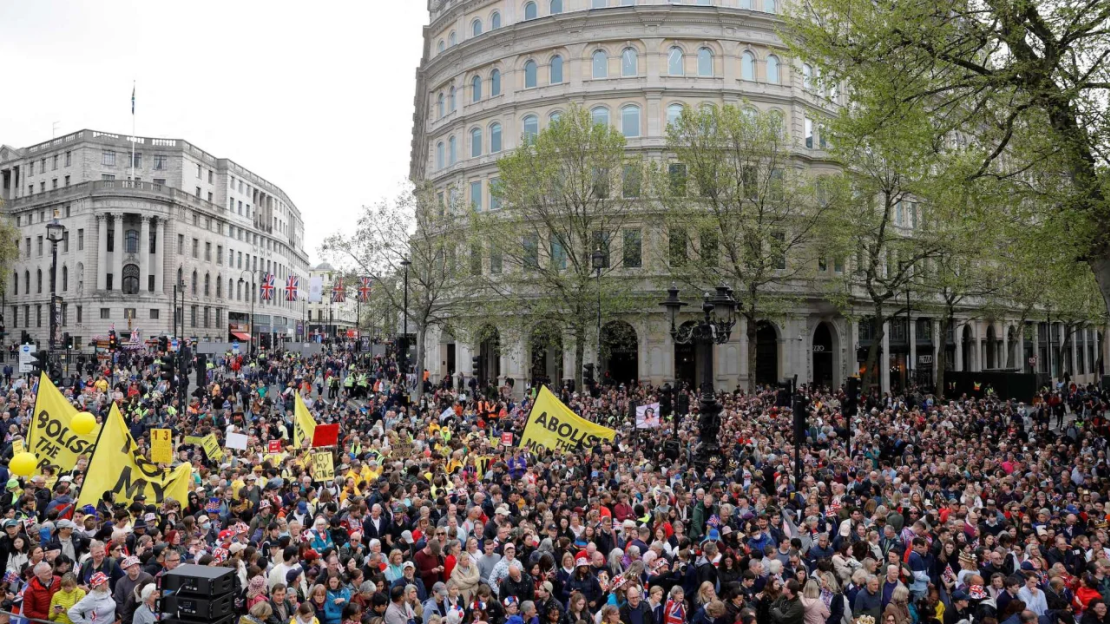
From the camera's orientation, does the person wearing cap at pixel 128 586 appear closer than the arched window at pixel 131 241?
Yes

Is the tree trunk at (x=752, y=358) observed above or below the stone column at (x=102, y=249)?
below

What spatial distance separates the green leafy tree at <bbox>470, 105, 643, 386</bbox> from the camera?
3456cm

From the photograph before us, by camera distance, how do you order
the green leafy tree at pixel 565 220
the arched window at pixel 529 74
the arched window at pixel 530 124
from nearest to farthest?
the green leafy tree at pixel 565 220 < the arched window at pixel 530 124 < the arched window at pixel 529 74

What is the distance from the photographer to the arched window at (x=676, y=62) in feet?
143

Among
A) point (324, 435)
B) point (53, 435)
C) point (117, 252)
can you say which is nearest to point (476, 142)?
point (324, 435)

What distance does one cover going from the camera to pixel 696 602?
962 cm

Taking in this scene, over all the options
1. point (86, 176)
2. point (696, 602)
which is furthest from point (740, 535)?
point (86, 176)

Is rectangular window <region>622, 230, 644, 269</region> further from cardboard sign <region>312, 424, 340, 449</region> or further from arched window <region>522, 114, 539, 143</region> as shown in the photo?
cardboard sign <region>312, 424, 340, 449</region>

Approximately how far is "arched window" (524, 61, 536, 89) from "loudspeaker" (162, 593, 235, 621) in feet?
137

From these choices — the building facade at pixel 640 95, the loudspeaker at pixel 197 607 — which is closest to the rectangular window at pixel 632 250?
the building facade at pixel 640 95

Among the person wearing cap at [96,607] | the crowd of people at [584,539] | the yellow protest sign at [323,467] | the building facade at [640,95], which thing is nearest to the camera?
the person wearing cap at [96,607]

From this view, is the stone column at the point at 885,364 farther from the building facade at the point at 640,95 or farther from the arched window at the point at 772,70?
the arched window at the point at 772,70

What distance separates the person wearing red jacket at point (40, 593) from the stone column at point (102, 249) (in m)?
77.3

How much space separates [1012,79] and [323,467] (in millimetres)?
15816
